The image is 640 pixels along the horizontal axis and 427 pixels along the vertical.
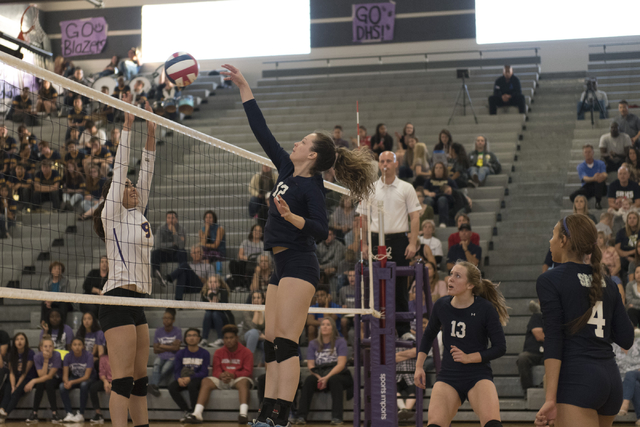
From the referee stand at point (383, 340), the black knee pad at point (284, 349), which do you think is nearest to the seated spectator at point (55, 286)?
the referee stand at point (383, 340)

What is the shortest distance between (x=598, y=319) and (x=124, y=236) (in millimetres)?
3014

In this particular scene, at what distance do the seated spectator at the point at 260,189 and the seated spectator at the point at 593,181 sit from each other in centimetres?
517

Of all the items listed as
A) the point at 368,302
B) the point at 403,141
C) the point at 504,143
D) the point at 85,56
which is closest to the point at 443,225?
the point at 403,141

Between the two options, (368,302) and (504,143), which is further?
(504,143)

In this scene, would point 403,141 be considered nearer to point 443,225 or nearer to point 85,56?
point 443,225

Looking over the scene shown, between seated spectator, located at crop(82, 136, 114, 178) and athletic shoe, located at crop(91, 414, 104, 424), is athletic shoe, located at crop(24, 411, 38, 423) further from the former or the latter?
seated spectator, located at crop(82, 136, 114, 178)

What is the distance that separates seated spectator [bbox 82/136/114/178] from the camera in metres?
11.1

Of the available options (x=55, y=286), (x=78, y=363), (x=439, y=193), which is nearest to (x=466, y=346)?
(x=78, y=363)

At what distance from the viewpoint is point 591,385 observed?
3320 millimetres

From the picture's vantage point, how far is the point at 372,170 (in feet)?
15.2

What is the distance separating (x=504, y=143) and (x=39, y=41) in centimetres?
1458

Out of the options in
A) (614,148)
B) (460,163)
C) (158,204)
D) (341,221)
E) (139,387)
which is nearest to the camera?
(139,387)

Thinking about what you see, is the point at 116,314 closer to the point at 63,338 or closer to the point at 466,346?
the point at 466,346

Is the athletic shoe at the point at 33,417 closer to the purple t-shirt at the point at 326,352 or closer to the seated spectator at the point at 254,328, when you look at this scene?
the seated spectator at the point at 254,328
